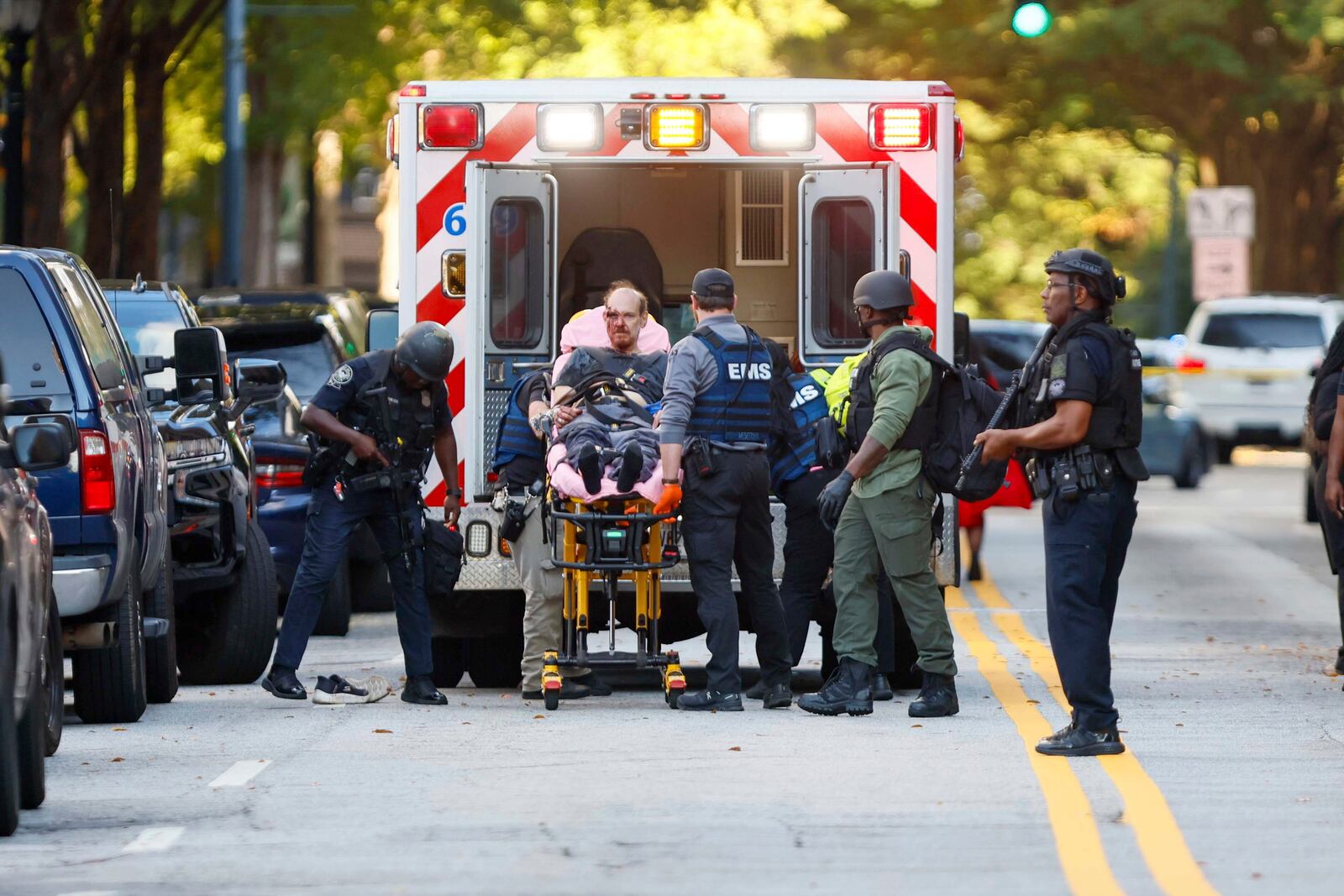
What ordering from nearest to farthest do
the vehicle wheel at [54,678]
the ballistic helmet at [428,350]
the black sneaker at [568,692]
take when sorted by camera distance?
the vehicle wheel at [54,678] < the ballistic helmet at [428,350] < the black sneaker at [568,692]

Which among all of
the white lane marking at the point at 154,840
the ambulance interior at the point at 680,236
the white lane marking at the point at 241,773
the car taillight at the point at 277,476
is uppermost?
the ambulance interior at the point at 680,236

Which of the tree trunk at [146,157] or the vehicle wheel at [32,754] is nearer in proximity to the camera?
the vehicle wheel at [32,754]

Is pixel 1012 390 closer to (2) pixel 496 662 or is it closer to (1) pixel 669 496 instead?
(1) pixel 669 496

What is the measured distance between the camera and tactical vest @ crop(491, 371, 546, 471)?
11.0 metres

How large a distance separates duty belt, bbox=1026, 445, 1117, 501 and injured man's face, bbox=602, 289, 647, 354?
218cm

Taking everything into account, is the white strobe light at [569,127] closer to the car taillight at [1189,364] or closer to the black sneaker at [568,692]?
the black sneaker at [568,692]

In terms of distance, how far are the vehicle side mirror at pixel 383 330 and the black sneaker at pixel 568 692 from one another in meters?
1.70

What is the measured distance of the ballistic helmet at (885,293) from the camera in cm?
1060

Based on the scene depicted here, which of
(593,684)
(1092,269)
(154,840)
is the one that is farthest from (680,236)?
(154,840)

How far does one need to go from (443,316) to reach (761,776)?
334 centimetres

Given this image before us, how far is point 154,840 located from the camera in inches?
309

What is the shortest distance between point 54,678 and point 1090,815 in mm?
3551

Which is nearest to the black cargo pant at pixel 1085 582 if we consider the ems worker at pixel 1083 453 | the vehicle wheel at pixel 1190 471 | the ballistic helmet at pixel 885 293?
the ems worker at pixel 1083 453

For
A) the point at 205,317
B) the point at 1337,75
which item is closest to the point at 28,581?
the point at 205,317
